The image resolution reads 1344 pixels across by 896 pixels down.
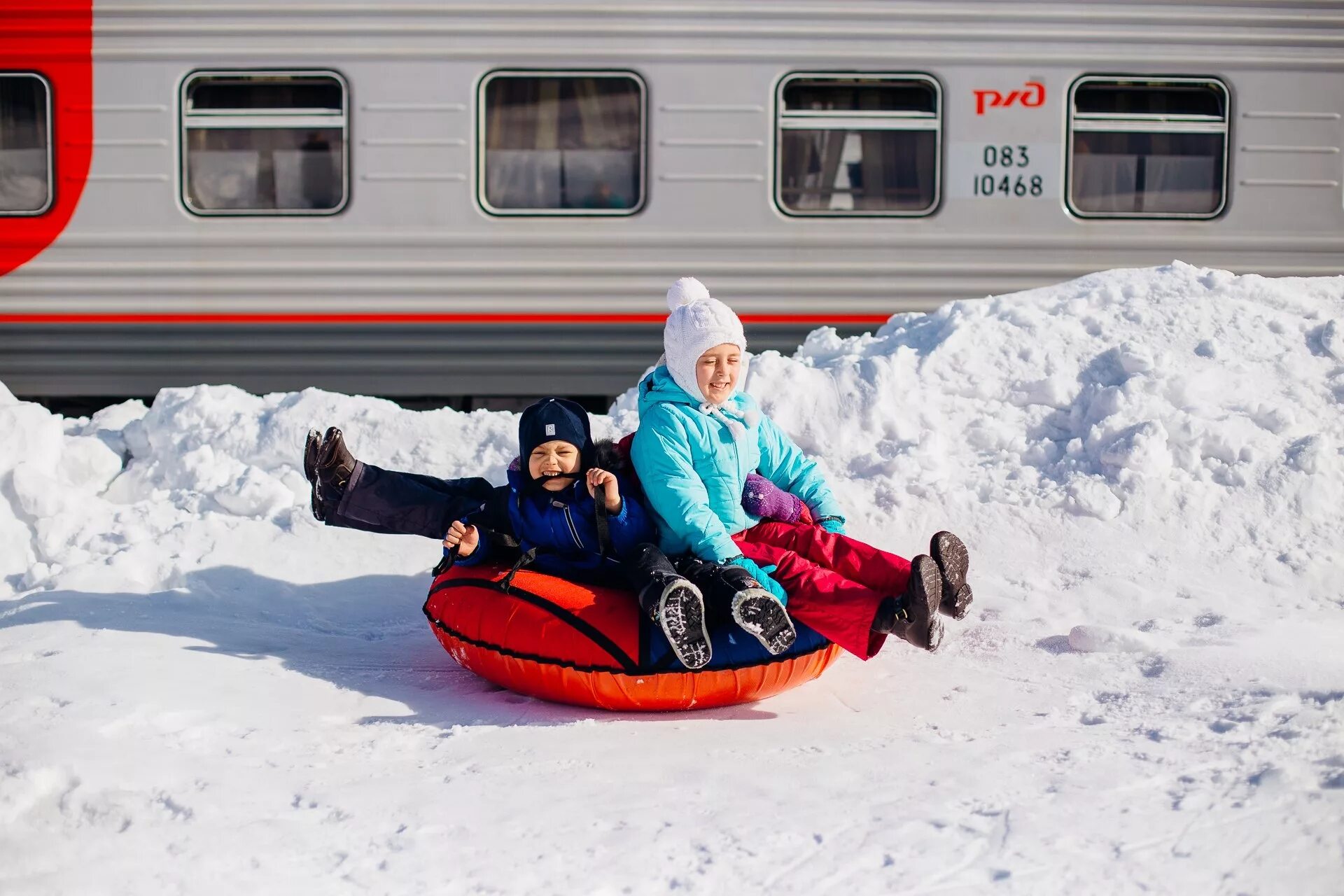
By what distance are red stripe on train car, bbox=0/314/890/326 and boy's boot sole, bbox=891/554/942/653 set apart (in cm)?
343

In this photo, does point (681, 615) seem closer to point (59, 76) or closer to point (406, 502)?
point (406, 502)

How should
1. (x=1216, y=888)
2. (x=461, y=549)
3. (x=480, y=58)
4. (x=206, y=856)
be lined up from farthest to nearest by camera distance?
1. (x=480, y=58)
2. (x=461, y=549)
3. (x=206, y=856)
4. (x=1216, y=888)

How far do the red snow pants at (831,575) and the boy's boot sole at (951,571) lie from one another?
12cm

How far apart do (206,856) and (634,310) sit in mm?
4455

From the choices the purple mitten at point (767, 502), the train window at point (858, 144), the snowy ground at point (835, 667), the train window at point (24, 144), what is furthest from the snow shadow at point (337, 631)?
the train window at point (858, 144)

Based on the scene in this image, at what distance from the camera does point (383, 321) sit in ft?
22.5

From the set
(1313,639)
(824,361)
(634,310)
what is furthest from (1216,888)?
(634,310)

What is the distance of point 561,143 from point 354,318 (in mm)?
1379

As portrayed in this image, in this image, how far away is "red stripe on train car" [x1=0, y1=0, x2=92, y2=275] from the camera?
668cm

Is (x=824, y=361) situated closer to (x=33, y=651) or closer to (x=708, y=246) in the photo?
(x=708, y=246)

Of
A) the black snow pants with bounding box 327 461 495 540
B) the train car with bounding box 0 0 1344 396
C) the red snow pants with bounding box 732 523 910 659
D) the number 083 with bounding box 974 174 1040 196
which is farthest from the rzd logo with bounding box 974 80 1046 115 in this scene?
the black snow pants with bounding box 327 461 495 540

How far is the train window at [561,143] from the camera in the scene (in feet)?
22.3

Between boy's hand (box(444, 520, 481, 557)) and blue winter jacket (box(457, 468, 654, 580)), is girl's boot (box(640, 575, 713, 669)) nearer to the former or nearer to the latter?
blue winter jacket (box(457, 468, 654, 580))

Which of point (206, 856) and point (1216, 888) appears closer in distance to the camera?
point (1216, 888)
